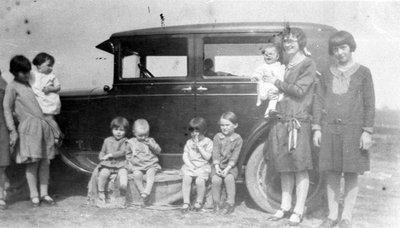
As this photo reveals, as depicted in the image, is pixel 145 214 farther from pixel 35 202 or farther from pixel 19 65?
pixel 19 65

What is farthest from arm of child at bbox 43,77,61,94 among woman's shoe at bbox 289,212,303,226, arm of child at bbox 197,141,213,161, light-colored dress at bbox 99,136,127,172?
woman's shoe at bbox 289,212,303,226

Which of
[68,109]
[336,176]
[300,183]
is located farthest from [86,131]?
[336,176]

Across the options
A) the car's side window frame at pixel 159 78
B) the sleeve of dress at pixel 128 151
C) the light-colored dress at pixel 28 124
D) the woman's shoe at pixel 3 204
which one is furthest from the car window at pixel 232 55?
the woman's shoe at pixel 3 204

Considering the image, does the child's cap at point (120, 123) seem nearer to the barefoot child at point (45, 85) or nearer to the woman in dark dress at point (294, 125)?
the barefoot child at point (45, 85)

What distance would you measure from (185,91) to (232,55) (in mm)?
622

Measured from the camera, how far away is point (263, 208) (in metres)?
3.97

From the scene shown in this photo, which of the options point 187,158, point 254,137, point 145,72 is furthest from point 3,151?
point 254,137

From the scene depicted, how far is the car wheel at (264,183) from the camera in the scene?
13.0 feet

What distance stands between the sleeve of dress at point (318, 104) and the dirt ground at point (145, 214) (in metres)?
0.92

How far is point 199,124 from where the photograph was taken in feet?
13.1

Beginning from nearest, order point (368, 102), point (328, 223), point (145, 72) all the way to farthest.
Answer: point (368, 102) → point (328, 223) → point (145, 72)

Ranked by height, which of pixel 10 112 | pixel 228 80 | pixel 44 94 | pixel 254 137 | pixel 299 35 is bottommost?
pixel 254 137

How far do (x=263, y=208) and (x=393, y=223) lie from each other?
1.21 m

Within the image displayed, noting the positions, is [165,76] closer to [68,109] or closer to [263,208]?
[68,109]
